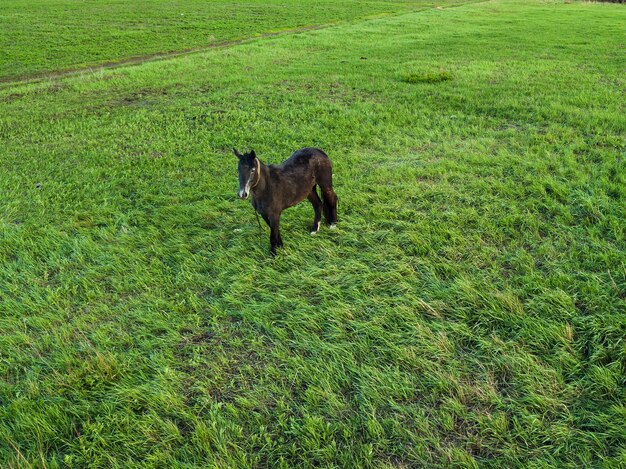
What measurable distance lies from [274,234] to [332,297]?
116cm

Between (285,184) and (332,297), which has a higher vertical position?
(285,184)

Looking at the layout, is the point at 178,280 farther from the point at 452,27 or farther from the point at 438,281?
the point at 452,27

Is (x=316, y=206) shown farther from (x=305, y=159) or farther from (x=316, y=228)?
(x=305, y=159)

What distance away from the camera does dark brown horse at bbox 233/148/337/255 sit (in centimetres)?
441

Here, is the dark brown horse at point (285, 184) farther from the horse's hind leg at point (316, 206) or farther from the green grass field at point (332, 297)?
the green grass field at point (332, 297)

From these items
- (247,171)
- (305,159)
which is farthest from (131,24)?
(247,171)

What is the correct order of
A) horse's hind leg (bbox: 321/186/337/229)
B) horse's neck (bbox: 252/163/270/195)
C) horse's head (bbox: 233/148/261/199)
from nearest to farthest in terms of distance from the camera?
horse's head (bbox: 233/148/261/199), horse's neck (bbox: 252/163/270/195), horse's hind leg (bbox: 321/186/337/229)

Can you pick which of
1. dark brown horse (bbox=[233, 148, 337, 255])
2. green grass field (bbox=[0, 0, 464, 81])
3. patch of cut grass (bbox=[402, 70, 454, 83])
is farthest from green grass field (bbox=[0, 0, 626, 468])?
green grass field (bbox=[0, 0, 464, 81])

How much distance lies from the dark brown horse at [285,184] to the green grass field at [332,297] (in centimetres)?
42

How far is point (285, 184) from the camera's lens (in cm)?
479

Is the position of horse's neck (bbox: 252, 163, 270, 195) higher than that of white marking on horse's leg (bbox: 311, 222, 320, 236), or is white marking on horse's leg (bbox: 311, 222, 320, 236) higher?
horse's neck (bbox: 252, 163, 270, 195)

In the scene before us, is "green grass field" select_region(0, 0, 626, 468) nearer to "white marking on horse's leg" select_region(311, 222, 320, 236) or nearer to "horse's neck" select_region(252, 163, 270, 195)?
"white marking on horse's leg" select_region(311, 222, 320, 236)

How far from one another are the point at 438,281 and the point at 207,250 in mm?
2831

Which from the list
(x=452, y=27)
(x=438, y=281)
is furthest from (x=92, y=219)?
(x=452, y=27)
